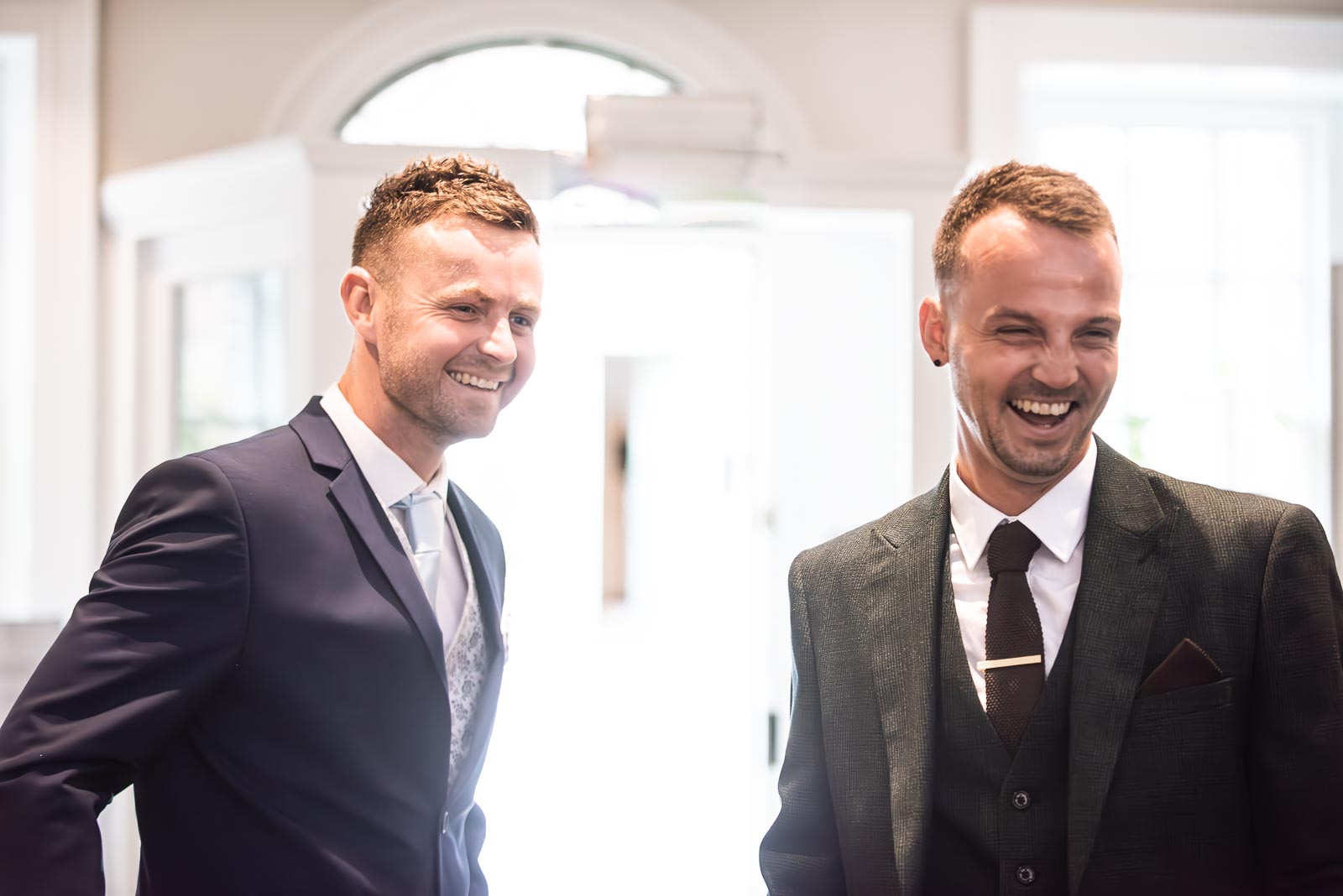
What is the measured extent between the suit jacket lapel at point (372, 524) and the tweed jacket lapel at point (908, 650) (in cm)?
53

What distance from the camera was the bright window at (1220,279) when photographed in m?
3.54

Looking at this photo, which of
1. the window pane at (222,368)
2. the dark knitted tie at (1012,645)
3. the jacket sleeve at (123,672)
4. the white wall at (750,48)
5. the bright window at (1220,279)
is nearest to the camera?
the jacket sleeve at (123,672)

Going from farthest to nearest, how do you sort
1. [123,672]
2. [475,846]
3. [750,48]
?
[750,48] < [475,846] < [123,672]

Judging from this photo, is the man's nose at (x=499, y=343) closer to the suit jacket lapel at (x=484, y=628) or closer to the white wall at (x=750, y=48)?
the suit jacket lapel at (x=484, y=628)

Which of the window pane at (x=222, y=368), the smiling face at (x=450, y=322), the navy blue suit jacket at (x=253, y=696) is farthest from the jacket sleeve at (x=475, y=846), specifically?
the window pane at (x=222, y=368)

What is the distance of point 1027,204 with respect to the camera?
118 centimetres

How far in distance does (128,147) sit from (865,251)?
7.10 feet

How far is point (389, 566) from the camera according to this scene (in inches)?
50.6

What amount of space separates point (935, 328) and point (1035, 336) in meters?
→ 0.15

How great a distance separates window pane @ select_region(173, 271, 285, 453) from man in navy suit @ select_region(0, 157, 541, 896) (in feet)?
6.59

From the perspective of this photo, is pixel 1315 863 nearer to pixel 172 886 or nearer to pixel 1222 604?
pixel 1222 604

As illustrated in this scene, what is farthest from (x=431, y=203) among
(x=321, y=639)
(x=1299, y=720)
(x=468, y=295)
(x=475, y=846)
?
(x=1299, y=720)

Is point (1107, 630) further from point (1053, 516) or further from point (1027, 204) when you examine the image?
point (1027, 204)

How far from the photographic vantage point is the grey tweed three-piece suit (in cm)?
112
